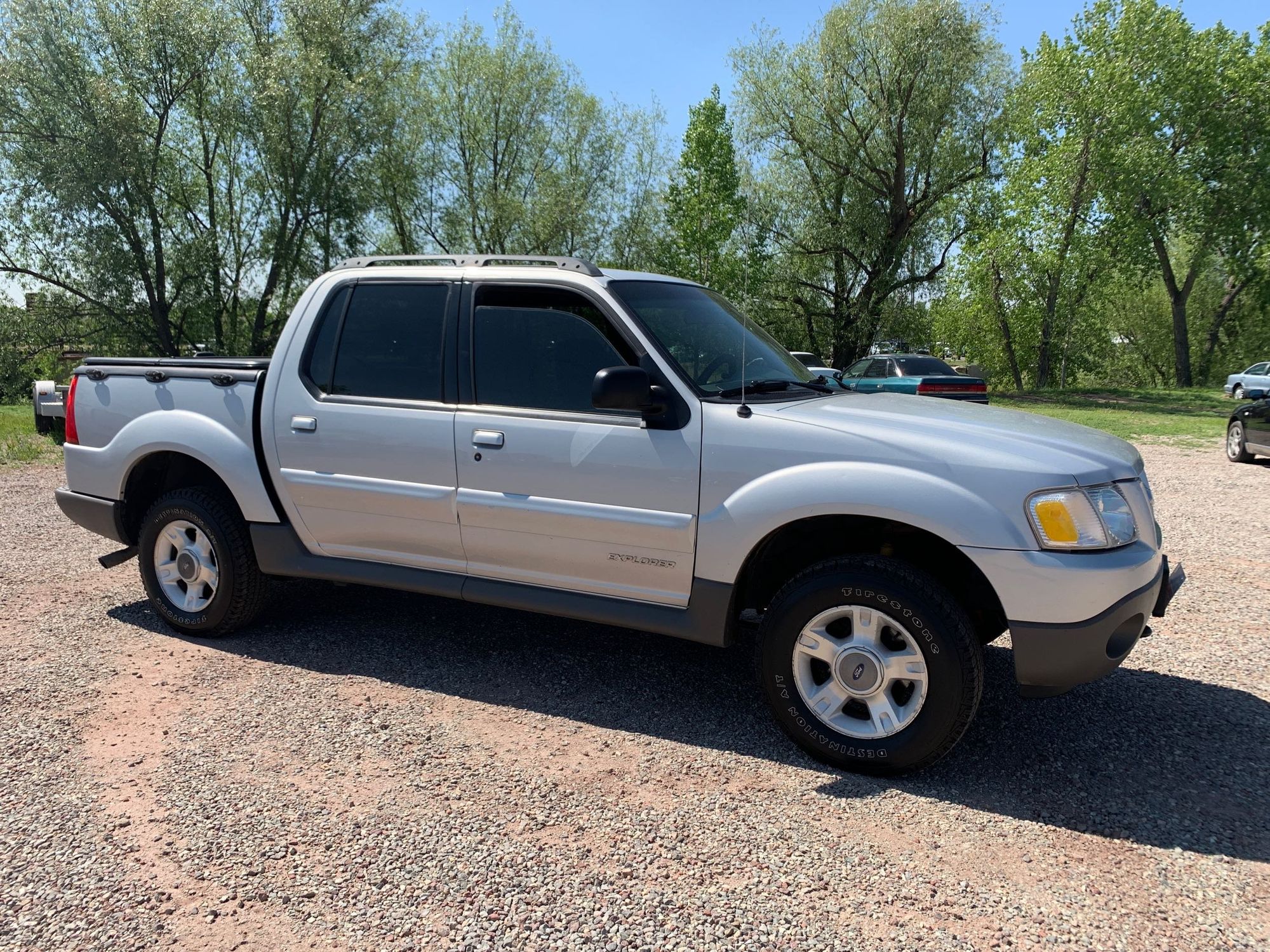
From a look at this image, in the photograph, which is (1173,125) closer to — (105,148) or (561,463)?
(105,148)

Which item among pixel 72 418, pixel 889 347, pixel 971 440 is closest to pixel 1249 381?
pixel 889 347

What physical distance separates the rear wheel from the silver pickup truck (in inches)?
458

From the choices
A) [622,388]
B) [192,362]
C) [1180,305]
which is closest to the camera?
[622,388]

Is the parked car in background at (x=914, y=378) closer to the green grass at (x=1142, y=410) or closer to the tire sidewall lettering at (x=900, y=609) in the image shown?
the green grass at (x=1142, y=410)

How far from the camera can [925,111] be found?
30.3 metres

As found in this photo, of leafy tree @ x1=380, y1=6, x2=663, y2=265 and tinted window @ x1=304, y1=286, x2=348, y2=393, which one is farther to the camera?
leafy tree @ x1=380, y1=6, x2=663, y2=265

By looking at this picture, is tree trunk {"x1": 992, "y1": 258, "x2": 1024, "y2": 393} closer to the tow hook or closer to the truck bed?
the truck bed

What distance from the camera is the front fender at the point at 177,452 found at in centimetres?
451

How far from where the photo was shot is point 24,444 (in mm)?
13312

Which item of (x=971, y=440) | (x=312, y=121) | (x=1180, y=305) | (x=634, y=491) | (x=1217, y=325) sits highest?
(x=312, y=121)

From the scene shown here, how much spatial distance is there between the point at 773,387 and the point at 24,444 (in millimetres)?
13715

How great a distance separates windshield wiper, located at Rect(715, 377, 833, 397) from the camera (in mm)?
3773

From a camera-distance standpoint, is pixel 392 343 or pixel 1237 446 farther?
pixel 1237 446

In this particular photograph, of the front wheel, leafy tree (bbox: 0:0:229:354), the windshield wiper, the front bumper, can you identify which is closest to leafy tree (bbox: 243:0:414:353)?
leafy tree (bbox: 0:0:229:354)
